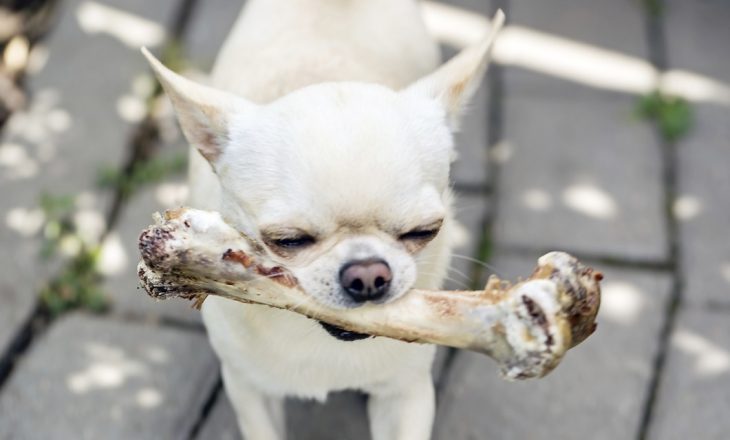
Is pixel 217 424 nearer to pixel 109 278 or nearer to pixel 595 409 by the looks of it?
pixel 109 278

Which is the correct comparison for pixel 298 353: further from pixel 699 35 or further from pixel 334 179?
pixel 699 35

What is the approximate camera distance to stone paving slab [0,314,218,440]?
3115 millimetres

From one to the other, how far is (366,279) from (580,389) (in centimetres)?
141

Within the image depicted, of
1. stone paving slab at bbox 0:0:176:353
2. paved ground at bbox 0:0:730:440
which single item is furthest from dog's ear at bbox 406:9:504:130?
stone paving slab at bbox 0:0:176:353

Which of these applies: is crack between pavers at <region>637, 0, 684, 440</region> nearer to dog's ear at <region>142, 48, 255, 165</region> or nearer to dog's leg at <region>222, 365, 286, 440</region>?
dog's leg at <region>222, 365, 286, 440</region>

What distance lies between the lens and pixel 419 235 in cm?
227

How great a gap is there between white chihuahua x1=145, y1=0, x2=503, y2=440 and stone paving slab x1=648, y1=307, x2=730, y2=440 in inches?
35.6

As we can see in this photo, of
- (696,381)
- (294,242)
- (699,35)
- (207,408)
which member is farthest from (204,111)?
(699,35)

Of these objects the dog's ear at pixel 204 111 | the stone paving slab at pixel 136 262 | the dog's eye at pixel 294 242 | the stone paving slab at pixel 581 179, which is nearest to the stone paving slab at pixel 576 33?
the stone paving slab at pixel 581 179

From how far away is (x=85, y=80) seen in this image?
4250 mm

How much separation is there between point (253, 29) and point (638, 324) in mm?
1771

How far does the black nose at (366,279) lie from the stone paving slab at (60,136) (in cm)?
176

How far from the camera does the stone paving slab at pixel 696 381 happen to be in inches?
121

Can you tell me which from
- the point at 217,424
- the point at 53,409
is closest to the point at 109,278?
the point at 53,409
